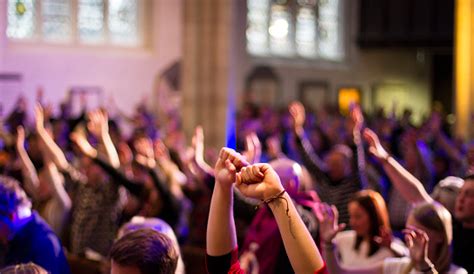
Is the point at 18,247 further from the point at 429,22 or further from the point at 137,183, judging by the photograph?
the point at 429,22

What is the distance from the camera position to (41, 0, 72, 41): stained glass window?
50.2 feet

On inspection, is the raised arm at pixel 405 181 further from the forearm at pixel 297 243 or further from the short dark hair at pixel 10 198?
the forearm at pixel 297 243

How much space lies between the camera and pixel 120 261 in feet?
7.95

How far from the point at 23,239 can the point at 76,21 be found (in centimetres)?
1243

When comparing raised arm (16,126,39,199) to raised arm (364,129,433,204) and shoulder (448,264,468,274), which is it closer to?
raised arm (364,129,433,204)

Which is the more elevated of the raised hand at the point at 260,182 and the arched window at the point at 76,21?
the arched window at the point at 76,21

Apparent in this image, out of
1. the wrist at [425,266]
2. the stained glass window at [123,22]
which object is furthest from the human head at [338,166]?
the stained glass window at [123,22]

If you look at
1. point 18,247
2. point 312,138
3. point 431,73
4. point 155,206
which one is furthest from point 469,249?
point 431,73

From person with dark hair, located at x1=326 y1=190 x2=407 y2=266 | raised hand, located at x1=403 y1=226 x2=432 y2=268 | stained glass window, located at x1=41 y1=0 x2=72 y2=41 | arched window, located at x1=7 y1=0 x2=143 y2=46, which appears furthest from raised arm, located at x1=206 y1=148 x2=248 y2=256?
stained glass window, located at x1=41 y1=0 x2=72 y2=41

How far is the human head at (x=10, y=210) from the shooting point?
3510 millimetres

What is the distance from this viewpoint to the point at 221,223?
260cm

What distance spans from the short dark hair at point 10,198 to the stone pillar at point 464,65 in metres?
9.22

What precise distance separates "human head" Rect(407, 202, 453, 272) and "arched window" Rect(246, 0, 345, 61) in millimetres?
14880

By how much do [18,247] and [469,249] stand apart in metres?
1.85
